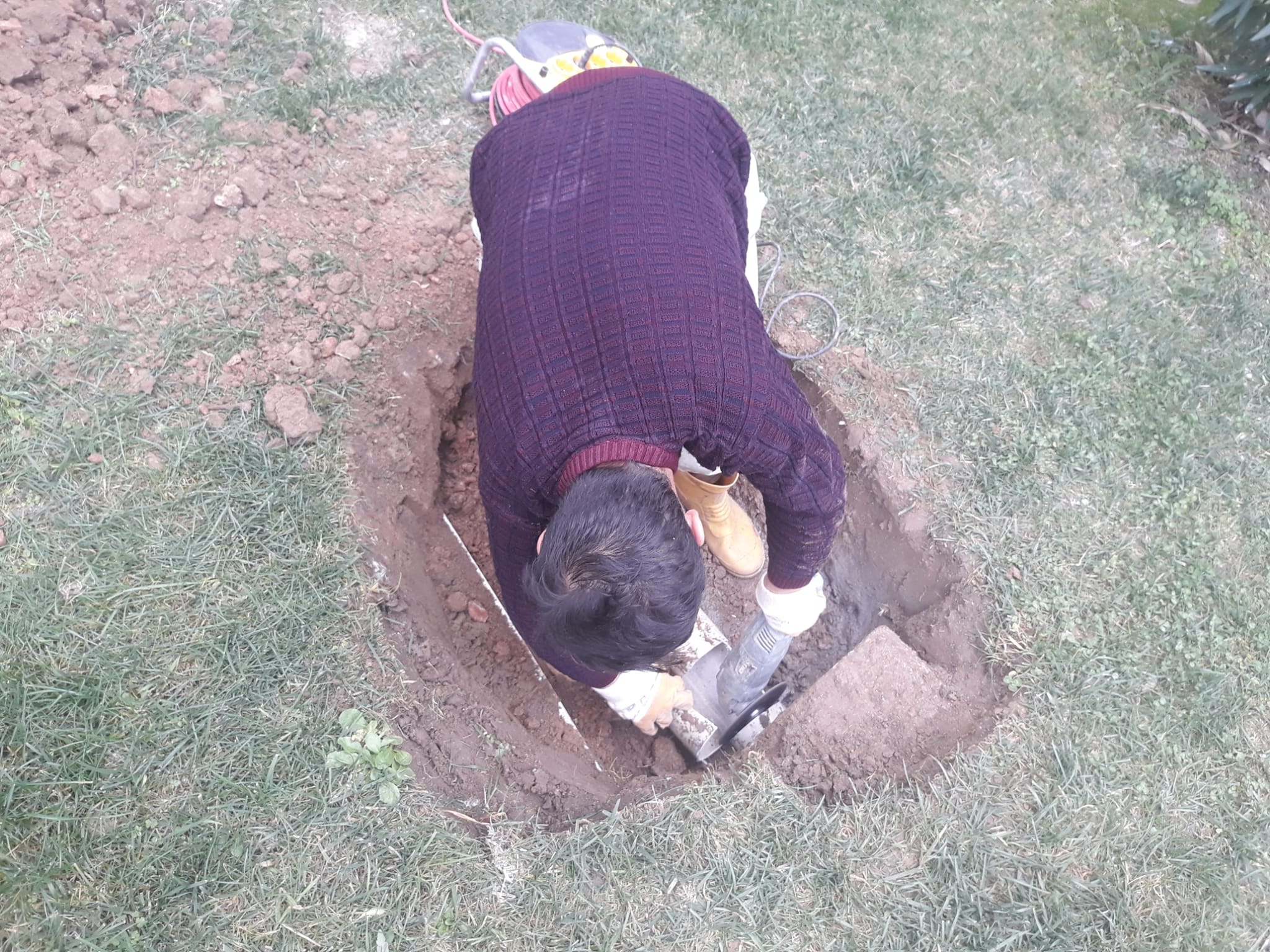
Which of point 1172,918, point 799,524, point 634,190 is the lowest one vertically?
point 1172,918

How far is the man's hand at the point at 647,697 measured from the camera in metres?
2.26

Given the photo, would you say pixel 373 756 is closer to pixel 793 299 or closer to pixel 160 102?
pixel 793 299

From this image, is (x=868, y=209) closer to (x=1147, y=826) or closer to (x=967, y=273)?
(x=967, y=273)

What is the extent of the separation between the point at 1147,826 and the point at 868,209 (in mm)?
2336

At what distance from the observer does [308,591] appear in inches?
85.4

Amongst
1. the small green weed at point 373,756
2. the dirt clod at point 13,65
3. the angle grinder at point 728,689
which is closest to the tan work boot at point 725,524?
the angle grinder at point 728,689

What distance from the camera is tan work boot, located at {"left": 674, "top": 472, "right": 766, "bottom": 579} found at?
2.32 m

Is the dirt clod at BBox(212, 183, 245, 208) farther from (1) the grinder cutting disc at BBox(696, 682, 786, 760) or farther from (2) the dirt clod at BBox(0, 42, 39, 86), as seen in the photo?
(1) the grinder cutting disc at BBox(696, 682, 786, 760)

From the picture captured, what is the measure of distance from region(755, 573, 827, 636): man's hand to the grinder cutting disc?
1.16ft

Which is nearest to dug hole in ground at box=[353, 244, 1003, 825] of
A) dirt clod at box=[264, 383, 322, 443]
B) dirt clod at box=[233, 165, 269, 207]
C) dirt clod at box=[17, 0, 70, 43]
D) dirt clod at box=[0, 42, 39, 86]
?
dirt clod at box=[264, 383, 322, 443]

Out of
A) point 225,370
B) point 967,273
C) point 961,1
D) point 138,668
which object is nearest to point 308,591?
point 138,668

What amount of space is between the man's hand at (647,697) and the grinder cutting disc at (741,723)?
13 cm

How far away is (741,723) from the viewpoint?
238 centimetres

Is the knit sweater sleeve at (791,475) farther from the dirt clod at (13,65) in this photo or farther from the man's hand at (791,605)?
the dirt clod at (13,65)
